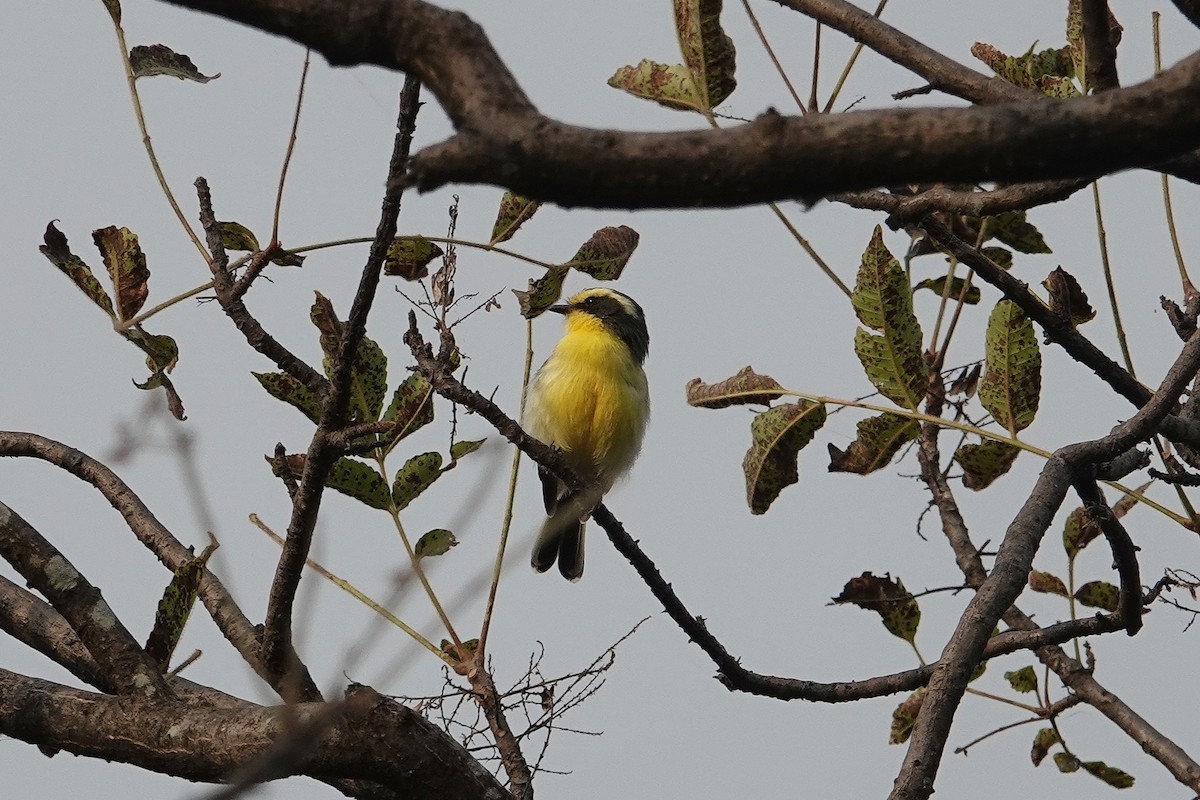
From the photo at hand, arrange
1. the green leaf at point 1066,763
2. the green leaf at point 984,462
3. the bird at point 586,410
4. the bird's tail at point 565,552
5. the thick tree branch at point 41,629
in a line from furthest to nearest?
the bird's tail at point 565,552, the bird at point 586,410, the green leaf at point 1066,763, the green leaf at point 984,462, the thick tree branch at point 41,629

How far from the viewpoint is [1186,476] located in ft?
11.7

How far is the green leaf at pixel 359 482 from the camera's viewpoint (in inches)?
125

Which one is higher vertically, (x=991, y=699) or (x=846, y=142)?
(x=991, y=699)

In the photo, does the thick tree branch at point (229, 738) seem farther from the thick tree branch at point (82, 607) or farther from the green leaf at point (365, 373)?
the green leaf at point (365, 373)

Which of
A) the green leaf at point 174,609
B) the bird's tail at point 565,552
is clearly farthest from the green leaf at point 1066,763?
the bird's tail at point 565,552

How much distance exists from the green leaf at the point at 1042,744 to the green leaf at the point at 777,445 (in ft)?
5.81

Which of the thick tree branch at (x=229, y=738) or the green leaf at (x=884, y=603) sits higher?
the green leaf at (x=884, y=603)

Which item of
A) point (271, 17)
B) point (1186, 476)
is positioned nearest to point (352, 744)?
point (271, 17)

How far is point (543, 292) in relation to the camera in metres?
3.07

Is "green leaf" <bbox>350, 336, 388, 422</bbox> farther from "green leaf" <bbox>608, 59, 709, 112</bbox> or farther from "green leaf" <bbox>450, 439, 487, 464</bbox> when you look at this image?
"green leaf" <bbox>608, 59, 709, 112</bbox>

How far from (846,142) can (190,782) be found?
2.22m

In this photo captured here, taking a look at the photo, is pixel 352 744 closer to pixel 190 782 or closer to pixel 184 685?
pixel 190 782

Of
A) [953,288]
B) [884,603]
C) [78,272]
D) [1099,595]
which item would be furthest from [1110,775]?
[78,272]

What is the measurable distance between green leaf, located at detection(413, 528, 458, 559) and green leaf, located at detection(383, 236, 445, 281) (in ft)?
2.01
